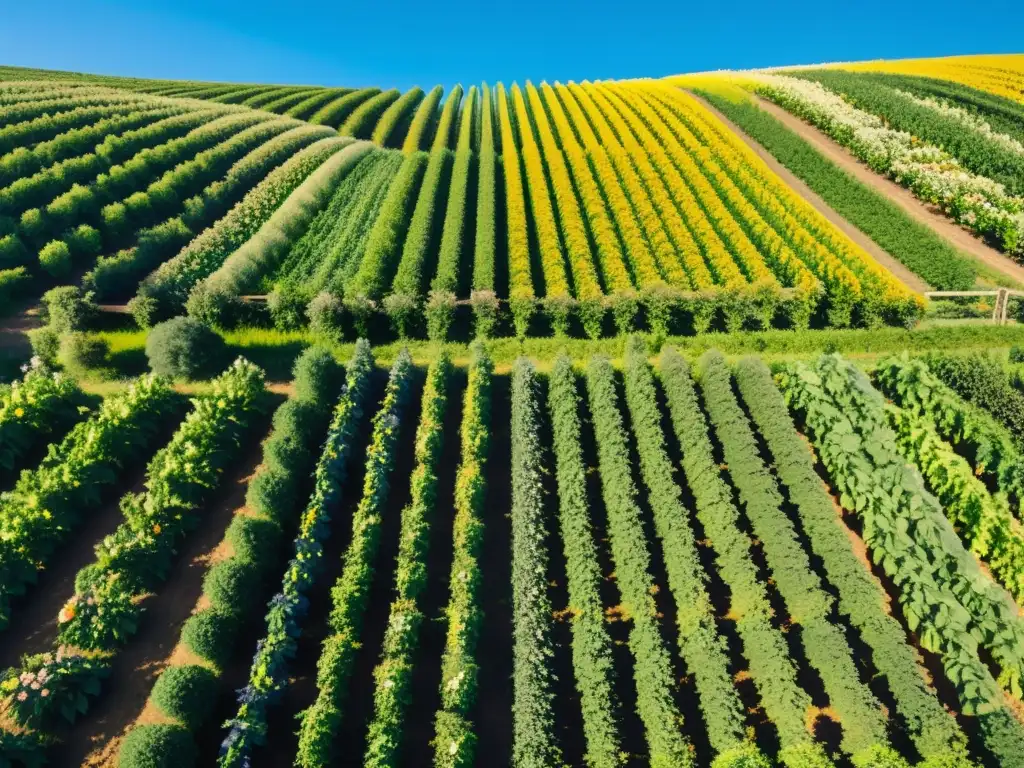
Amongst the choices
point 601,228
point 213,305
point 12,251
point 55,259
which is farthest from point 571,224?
point 12,251

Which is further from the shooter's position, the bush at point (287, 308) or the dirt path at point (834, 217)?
the dirt path at point (834, 217)

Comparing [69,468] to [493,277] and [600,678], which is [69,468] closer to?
[600,678]

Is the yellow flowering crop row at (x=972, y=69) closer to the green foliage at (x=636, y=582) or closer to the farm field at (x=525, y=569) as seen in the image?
the farm field at (x=525, y=569)

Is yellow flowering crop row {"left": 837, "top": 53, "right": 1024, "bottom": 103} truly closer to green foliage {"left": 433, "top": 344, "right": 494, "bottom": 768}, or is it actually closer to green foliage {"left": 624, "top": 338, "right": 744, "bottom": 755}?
green foliage {"left": 624, "top": 338, "right": 744, "bottom": 755}

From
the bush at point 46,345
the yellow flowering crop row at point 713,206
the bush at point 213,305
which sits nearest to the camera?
the bush at point 46,345

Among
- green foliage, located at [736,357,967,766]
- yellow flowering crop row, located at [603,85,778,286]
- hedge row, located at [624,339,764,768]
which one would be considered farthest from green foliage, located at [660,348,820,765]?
yellow flowering crop row, located at [603,85,778,286]

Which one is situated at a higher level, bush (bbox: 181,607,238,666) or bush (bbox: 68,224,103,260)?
bush (bbox: 68,224,103,260)

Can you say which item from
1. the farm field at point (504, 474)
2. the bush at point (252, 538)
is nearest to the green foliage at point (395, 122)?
the farm field at point (504, 474)
